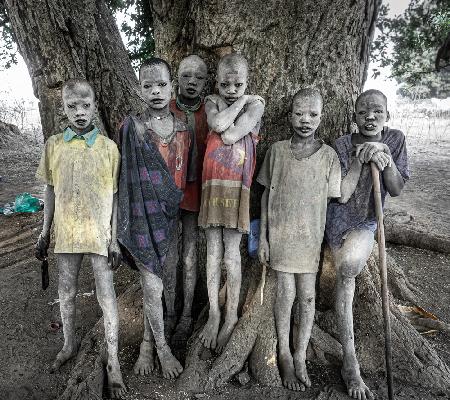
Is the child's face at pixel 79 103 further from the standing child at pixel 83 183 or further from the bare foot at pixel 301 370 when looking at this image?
the bare foot at pixel 301 370

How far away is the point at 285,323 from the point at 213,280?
56cm

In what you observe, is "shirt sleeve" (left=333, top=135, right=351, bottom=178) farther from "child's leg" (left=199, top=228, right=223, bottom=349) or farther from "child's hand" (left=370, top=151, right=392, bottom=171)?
"child's leg" (left=199, top=228, right=223, bottom=349)

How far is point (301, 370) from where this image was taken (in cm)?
265

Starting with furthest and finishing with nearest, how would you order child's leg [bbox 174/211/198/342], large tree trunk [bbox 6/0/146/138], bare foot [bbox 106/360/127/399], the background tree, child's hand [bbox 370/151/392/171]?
1. the background tree
2. large tree trunk [bbox 6/0/146/138]
3. child's leg [bbox 174/211/198/342]
4. bare foot [bbox 106/360/127/399]
5. child's hand [bbox 370/151/392/171]

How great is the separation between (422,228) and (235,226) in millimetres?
4205

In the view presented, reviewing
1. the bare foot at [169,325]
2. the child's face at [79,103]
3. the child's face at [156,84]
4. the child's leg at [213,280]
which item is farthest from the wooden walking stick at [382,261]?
the child's face at [79,103]

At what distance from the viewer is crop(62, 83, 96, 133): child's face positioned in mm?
2371

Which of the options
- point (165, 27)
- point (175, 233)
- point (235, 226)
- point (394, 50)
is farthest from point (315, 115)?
point (394, 50)

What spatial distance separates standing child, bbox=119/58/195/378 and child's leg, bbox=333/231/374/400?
1.09 m

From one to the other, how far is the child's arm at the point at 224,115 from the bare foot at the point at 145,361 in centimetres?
154

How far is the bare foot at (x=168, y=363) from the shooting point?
2662 millimetres

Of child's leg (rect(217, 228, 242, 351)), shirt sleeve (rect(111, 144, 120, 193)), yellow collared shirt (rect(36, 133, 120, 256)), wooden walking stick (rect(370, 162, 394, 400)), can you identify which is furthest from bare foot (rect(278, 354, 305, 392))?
shirt sleeve (rect(111, 144, 120, 193))

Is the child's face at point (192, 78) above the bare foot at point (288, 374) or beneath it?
above

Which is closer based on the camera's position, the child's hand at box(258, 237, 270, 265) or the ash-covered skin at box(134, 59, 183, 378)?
the ash-covered skin at box(134, 59, 183, 378)
